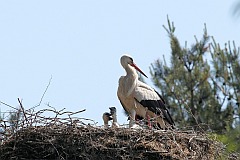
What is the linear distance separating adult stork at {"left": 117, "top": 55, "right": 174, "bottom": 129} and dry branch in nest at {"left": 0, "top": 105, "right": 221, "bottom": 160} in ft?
8.41

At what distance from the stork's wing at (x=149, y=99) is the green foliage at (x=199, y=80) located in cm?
344

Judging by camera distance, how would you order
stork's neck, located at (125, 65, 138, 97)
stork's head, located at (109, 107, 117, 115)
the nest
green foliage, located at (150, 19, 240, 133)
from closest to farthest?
the nest, stork's head, located at (109, 107, 117, 115), stork's neck, located at (125, 65, 138, 97), green foliage, located at (150, 19, 240, 133)

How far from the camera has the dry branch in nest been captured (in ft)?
30.6

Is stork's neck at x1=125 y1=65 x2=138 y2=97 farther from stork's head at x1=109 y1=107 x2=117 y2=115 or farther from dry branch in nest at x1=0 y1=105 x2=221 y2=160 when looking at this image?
dry branch in nest at x1=0 y1=105 x2=221 y2=160

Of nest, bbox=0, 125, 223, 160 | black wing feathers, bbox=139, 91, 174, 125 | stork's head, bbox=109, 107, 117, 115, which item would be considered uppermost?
black wing feathers, bbox=139, 91, 174, 125

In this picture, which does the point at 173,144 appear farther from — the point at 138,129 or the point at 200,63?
the point at 200,63

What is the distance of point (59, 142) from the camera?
9375 mm

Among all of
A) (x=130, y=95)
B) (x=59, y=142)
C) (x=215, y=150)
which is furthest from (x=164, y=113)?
(x=59, y=142)

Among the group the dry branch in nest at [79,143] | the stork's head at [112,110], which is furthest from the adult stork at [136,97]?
the dry branch in nest at [79,143]

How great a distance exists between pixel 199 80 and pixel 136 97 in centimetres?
409

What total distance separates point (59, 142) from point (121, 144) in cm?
59

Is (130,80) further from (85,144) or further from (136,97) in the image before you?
(85,144)

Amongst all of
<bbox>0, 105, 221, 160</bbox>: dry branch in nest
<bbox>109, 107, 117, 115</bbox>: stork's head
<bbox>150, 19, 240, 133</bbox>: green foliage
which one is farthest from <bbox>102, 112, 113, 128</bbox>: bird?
<bbox>150, 19, 240, 133</bbox>: green foliage

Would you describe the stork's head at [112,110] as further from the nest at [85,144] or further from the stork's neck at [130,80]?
the stork's neck at [130,80]
